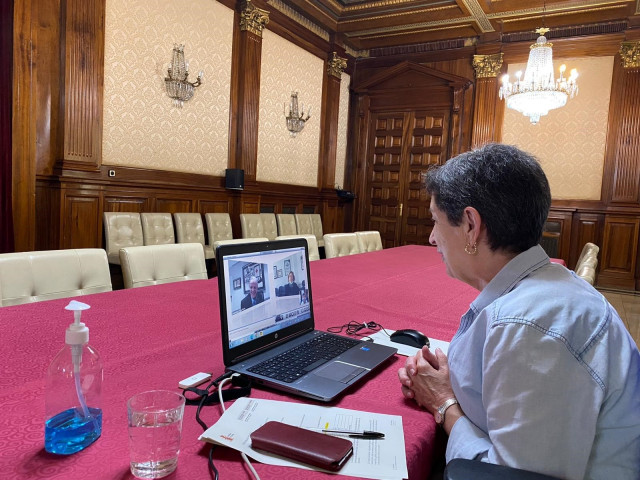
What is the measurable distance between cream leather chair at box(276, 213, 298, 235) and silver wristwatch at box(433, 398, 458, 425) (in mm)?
5268

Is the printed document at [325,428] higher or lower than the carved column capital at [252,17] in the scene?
lower

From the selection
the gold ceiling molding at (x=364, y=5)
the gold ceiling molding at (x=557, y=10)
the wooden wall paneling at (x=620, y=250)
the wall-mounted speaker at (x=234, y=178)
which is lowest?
the wooden wall paneling at (x=620, y=250)

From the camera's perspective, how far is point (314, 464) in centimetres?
69

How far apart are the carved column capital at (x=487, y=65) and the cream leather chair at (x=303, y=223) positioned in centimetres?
336

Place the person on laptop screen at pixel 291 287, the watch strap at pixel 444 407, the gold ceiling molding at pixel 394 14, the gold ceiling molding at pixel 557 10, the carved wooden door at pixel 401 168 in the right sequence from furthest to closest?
the carved wooden door at pixel 401 168 < the gold ceiling molding at pixel 394 14 < the gold ceiling molding at pixel 557 10 < the person on laptop screen at pixel 291 287 < the watch strap at pixel 444 407

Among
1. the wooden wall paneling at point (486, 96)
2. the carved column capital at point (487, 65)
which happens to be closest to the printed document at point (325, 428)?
the wooden wall paneling at point (486, 96)

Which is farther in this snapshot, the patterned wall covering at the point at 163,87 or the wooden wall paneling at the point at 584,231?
the wooden wall paneling at the point at 584,231

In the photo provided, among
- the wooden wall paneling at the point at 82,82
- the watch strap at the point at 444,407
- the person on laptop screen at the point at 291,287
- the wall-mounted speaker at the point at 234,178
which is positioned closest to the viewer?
the watch strap at the point at 444,407

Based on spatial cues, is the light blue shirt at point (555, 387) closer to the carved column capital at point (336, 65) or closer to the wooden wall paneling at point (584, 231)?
the wooden wall paneling at point (584, 231)

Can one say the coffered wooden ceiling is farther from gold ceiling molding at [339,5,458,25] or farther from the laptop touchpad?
the laptop touchpad

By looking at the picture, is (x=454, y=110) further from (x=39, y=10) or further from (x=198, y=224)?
(x=39, y=10)

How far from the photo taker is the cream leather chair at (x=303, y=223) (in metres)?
6.49

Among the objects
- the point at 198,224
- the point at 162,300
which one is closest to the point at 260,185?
the point at 198,224

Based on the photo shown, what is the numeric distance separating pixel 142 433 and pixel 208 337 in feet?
2.07
